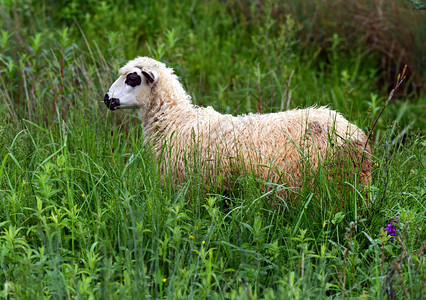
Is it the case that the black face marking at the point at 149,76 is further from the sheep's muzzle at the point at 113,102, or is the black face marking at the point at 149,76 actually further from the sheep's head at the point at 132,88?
the sheep's muzzle at the point at 113,102

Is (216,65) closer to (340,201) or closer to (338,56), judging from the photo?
(338,56)

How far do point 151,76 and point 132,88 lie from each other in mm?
189

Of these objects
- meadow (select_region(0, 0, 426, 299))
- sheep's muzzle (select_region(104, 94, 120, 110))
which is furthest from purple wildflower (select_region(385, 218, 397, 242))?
sheep's muzzle (select_region(104, 94, 120, 110))

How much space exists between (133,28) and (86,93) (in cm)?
235

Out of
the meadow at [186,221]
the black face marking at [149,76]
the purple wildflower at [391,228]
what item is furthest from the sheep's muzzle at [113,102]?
the purple wildflower at [391,228]

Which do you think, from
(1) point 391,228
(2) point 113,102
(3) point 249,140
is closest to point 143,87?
(2) point 113,102

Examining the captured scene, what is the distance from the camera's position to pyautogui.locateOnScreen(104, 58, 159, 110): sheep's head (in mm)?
4176

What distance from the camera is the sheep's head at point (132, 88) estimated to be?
4.18 metres

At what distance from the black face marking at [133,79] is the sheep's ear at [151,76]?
0.06 m

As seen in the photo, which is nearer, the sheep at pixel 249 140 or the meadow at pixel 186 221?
the meadow at pixel 186 221

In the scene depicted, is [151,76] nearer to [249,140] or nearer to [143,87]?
[143,87]

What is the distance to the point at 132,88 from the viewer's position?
421 cm

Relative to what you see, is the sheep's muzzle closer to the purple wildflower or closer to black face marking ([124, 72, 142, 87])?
black face marking ([124, 72, 142, 87])

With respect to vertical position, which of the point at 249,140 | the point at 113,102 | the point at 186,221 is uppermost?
the point at 113,102
